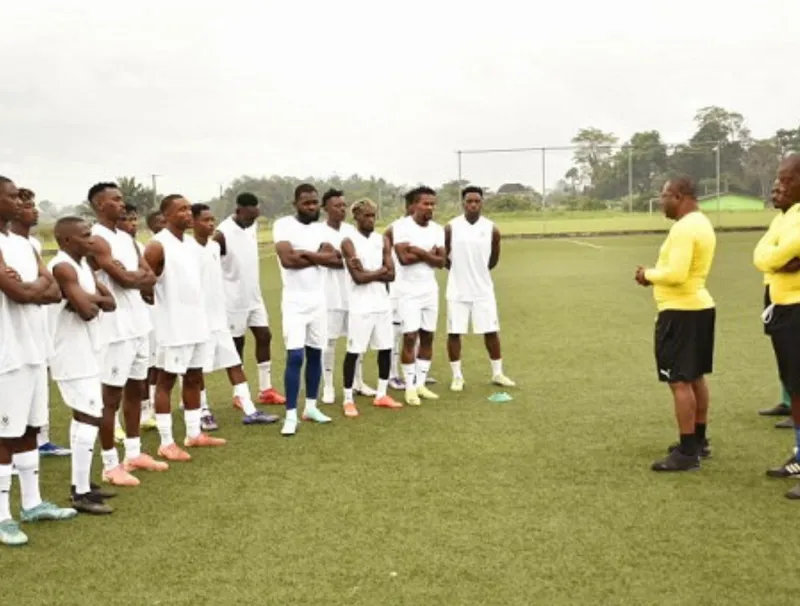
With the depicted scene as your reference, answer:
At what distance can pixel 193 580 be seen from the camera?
451cm

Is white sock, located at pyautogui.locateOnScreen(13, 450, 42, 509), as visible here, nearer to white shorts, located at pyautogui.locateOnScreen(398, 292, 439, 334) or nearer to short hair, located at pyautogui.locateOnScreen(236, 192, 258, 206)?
short hair, located at pyautogui.locateOnScreen(236, 192, 258, 206)

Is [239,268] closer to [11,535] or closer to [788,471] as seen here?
[11,535]

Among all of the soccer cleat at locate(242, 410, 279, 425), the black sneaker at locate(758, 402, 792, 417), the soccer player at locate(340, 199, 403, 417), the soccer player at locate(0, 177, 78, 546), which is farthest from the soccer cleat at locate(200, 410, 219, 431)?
the black sneaker at locate(758, 402, 792, 417)

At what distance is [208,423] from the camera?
8.08 metres

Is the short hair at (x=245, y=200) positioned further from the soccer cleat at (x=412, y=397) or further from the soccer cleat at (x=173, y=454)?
the soccer cleat at (x=173, y=454)

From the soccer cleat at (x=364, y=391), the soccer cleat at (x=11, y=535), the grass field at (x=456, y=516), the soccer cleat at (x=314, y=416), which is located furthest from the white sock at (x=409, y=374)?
the soccer cleat at (x=11, y=535)

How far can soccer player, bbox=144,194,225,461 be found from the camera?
23.0ft

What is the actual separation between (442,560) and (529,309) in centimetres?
1182

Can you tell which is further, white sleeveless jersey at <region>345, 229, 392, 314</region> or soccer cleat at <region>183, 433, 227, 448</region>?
white sleeveless jersey at <region>345, 229, 392, 314</region>

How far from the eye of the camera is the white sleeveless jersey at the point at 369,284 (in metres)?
8.59

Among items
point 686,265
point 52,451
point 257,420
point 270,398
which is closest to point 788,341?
point 686,265

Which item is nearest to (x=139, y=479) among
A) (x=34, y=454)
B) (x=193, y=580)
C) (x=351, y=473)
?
(x=34, y=454)

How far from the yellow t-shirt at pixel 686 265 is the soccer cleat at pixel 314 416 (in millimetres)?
3341

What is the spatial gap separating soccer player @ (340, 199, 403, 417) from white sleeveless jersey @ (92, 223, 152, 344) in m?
2.29
